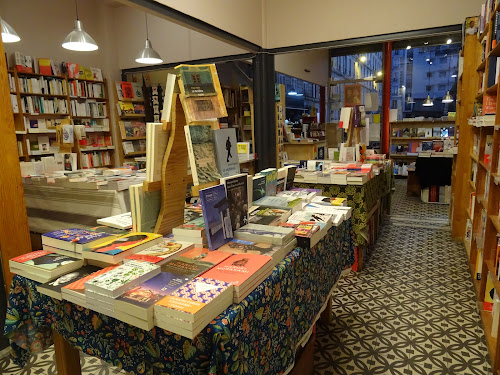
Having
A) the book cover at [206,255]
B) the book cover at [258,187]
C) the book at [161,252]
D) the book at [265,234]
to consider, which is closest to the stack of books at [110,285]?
the book at [161,252]

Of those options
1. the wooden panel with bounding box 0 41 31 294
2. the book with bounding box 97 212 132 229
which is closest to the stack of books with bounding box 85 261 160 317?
the book with bounding box 97 212 132 229

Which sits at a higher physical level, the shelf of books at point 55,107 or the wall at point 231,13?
the wall at point 231,13

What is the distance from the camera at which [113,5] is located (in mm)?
6891

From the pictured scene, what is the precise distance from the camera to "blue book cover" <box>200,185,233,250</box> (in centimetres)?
158

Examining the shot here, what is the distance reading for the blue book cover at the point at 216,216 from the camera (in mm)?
1585

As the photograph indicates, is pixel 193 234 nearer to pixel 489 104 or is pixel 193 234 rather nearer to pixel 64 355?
pixel 64 355

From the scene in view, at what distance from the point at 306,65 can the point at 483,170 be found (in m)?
7.71

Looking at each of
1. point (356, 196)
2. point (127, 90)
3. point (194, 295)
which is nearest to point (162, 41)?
point (127, 90)

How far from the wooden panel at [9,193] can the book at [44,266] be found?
43.5 inches

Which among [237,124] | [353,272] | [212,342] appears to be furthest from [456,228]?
[237,124]

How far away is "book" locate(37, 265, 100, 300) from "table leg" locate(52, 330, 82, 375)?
389 mm

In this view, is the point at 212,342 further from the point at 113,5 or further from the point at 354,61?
the point at 354,61

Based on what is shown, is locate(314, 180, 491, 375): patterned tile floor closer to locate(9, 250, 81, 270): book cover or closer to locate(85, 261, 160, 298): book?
locate(85, 261, 160, 298): book

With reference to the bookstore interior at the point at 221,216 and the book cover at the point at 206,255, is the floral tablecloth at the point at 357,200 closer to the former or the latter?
the bookstore interior at the point at 221,216
